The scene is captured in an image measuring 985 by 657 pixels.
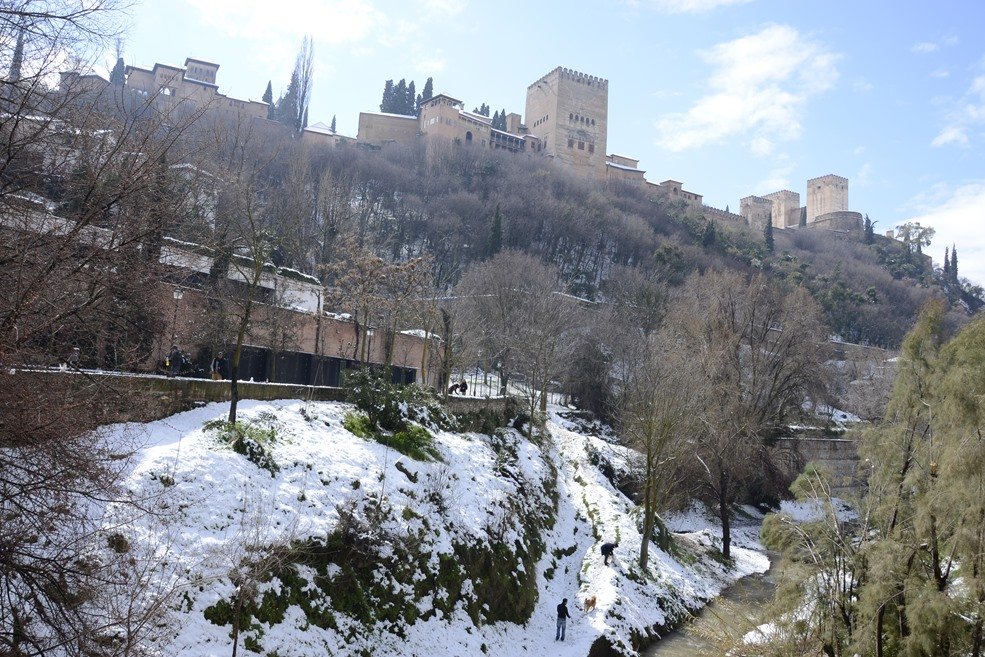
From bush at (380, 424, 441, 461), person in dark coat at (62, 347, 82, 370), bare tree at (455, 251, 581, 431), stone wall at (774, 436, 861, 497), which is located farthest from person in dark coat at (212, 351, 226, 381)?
stone wall at (774, 436, 861, 497)

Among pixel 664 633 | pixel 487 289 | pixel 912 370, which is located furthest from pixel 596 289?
pixel 912 370

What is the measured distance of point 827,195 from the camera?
120750mm

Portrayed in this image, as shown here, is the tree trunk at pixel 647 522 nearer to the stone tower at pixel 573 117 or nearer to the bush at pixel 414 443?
the bush at pixel 414 443

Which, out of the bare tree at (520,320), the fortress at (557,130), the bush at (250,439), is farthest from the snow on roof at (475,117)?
the bush at (250,439)

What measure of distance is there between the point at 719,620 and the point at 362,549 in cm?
669

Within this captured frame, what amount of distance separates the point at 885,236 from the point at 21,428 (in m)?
125

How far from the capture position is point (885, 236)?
108812 mm

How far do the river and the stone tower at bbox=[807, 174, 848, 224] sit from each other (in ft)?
365

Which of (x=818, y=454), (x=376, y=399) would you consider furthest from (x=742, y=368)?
(x=376, y=399)

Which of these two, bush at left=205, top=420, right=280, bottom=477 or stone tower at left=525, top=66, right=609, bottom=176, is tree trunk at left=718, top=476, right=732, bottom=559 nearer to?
bush at left=205, top=420, right=280, bottom=477

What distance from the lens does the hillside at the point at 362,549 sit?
9977 mm

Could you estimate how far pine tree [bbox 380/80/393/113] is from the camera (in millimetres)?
92125

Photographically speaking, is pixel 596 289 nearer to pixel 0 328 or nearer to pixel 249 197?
pixel 249 197

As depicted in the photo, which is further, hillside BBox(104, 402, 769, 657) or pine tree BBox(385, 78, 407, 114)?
pine tree BBox(385, 78, 407, 114)
